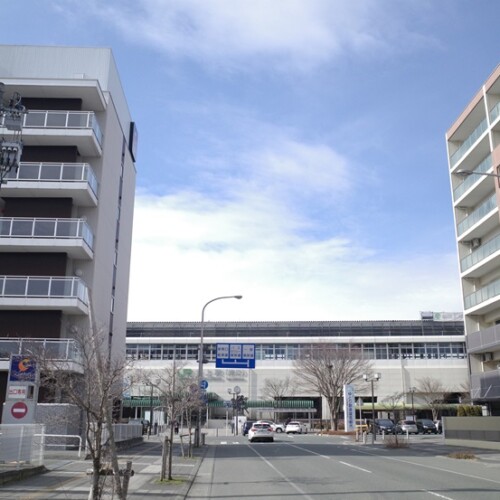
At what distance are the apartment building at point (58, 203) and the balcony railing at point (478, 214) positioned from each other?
2796 centimetres

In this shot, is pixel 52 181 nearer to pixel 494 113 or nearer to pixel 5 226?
pixel 5 226

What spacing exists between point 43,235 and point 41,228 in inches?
18.9

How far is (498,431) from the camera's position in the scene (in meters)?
33.8

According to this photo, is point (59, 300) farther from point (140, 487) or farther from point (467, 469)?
point (467, 469)

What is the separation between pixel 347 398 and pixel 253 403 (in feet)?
96.9

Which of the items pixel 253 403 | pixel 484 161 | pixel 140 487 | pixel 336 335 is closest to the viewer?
pixel 140 487

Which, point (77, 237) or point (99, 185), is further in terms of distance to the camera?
point (99, 185)

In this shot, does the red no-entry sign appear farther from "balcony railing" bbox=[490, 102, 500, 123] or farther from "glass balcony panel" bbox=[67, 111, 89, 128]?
"balcony railing" bbox=[490, 102, 500, 123]

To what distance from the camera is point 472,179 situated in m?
45.4

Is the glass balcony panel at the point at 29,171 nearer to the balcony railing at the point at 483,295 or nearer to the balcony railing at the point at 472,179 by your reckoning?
the balcony railing at the point at 472,179

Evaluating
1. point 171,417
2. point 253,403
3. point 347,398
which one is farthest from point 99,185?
point 253,403

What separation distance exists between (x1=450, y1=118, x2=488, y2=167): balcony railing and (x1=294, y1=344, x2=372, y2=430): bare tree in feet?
93.6

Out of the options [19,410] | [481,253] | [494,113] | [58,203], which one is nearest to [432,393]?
[481,253]

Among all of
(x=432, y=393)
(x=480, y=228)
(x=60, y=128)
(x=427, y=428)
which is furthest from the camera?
(x=432, y=393)
